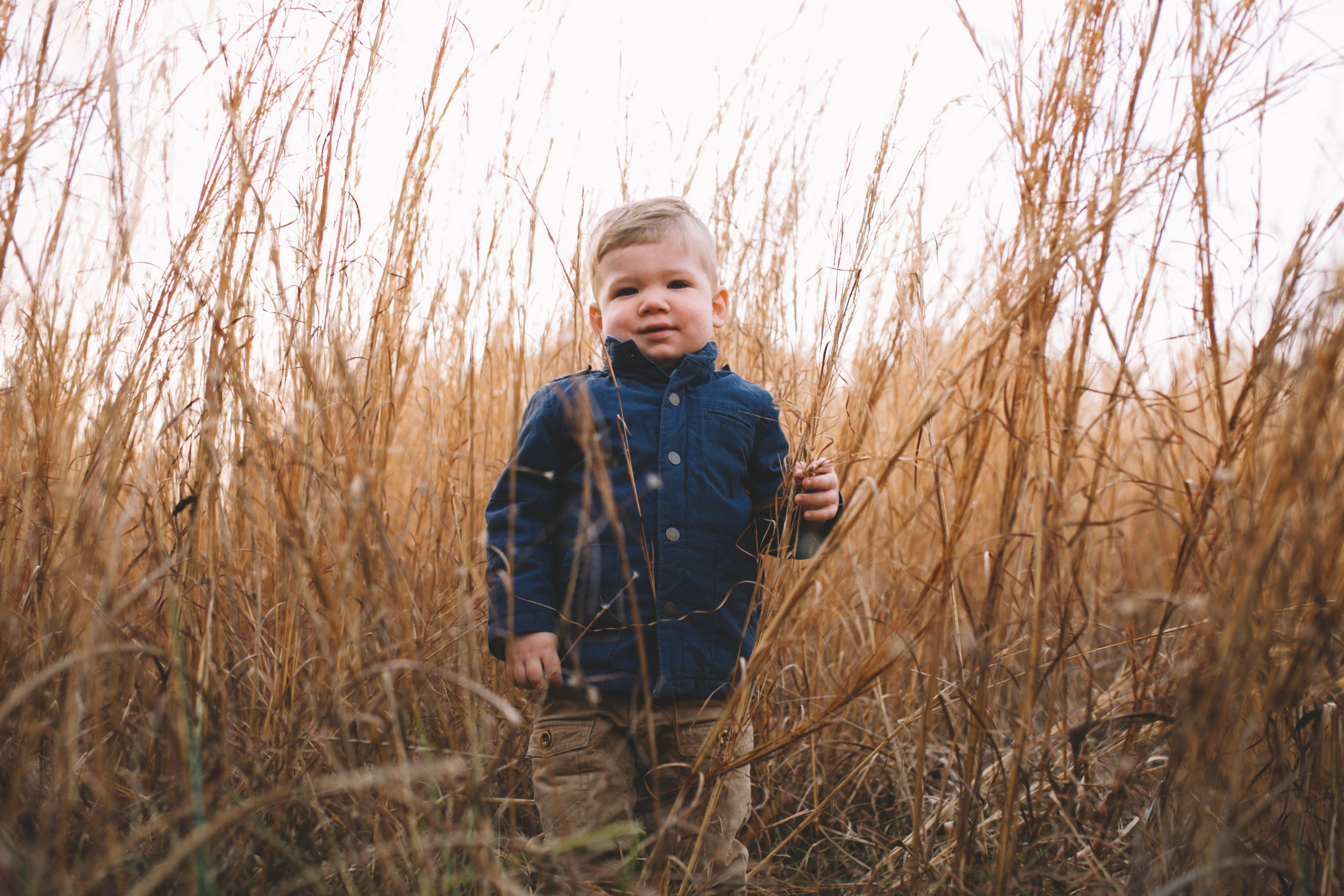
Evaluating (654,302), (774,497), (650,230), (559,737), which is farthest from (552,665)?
(650,230)

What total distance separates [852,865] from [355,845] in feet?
2.86

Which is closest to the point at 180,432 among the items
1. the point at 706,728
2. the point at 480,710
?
the point at 480,710

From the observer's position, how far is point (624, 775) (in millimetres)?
1301

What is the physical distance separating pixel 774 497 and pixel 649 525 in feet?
0.78

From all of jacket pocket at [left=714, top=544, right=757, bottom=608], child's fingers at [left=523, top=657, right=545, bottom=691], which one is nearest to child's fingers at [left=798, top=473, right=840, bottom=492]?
jacket pocket at [left=714, top=544, right=757, bottom=608]

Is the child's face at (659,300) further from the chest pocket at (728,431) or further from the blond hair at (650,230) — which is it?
the chest pocket at (728,431)

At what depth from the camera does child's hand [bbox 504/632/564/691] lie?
1.21 metres

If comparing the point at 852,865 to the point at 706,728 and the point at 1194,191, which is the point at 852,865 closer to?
the point at 706,728

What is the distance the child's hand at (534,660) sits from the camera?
1.21 m

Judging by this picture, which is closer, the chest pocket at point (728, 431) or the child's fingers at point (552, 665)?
the child's fingers at point (552, 665)

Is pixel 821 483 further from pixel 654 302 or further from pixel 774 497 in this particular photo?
pixel 654 302

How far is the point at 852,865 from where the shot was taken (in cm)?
141

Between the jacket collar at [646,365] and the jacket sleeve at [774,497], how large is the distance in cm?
14

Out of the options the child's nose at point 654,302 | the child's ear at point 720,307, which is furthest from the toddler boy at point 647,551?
the child's ear at point 720,307
